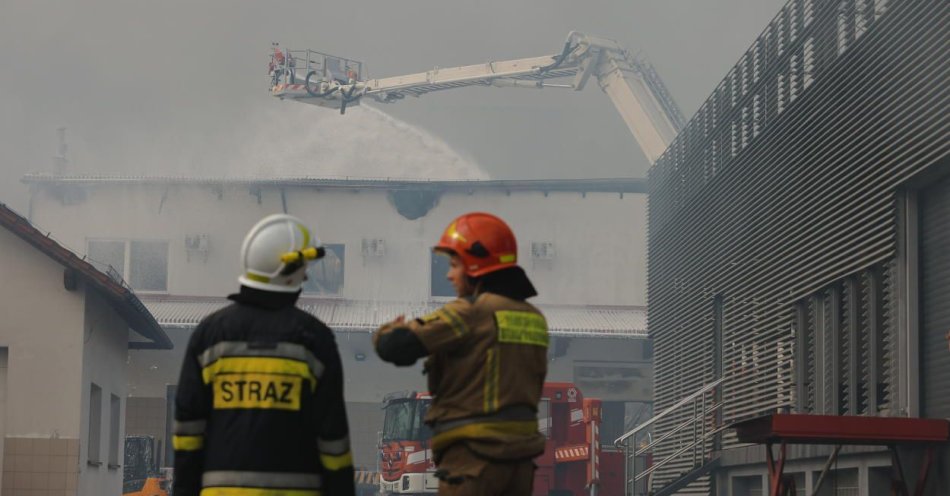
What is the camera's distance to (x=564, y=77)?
1785 inches

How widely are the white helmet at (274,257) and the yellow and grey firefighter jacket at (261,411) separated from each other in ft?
0.39

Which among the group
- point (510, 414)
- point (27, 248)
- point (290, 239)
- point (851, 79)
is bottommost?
point (510, 414)

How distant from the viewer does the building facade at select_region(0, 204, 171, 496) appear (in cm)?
1872

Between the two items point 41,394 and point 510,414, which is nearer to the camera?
point 510,414

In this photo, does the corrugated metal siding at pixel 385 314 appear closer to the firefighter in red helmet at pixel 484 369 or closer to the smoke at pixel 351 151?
the smoke at pixel 351 151

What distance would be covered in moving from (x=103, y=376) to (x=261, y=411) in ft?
55.6

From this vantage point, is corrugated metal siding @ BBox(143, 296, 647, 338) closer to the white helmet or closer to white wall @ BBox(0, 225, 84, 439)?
white wall @ BBox(0, 225, 84, 439)

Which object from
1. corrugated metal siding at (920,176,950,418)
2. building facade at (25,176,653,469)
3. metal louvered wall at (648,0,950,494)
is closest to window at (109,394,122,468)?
metal louvered wall at (648,0,950,494)

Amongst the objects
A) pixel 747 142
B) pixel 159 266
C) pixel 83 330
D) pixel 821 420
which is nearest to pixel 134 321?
pixel 83 330

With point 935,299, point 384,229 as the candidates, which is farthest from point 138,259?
point 935,299

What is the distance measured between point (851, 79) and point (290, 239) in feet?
36.4

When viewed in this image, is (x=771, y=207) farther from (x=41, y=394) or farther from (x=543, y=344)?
(x=543, y=344)

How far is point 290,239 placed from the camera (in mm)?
5609

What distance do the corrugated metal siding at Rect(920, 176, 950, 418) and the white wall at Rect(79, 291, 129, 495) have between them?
10343 mm
